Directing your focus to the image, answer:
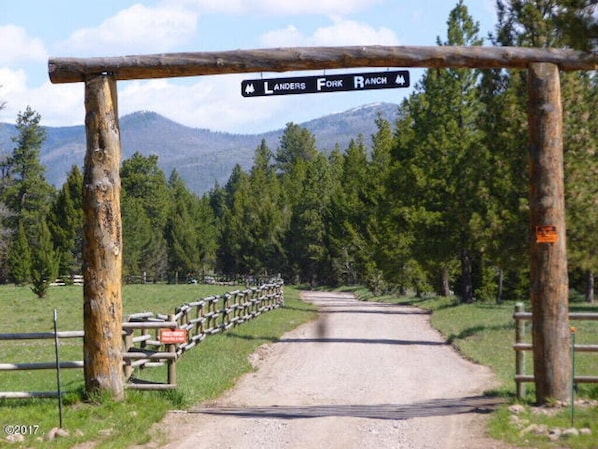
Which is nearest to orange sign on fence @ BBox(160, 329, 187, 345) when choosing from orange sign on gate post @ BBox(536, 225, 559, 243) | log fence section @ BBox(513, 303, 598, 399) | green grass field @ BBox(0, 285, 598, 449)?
green grass field @ BBox(0, 285, 598, 449)

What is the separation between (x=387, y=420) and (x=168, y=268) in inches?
3638

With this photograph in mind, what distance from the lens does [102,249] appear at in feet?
43.3

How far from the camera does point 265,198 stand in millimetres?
98312

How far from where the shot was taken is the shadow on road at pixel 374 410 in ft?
42.7

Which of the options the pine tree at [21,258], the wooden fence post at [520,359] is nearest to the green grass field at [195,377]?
the wooden fence post at [520,359]

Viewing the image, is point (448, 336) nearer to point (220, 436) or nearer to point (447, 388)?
point (447, 388)

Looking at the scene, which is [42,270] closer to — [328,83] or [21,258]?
[21,258]

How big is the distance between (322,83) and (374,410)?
16.8ft

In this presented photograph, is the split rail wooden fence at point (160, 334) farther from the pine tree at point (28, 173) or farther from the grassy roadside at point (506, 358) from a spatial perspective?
the pine tree at point (28, 173)

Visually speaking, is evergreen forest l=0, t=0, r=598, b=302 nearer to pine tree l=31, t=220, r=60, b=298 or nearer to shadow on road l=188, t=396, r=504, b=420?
pine tree l=31, t=220, r=60, b=298

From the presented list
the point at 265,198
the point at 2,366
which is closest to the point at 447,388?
the point at 2,366

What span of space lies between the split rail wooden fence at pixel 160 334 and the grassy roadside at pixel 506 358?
523 centimetres

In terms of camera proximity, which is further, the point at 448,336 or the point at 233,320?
the point at 233,320

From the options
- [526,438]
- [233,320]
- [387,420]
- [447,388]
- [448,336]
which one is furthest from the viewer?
[233,320]
